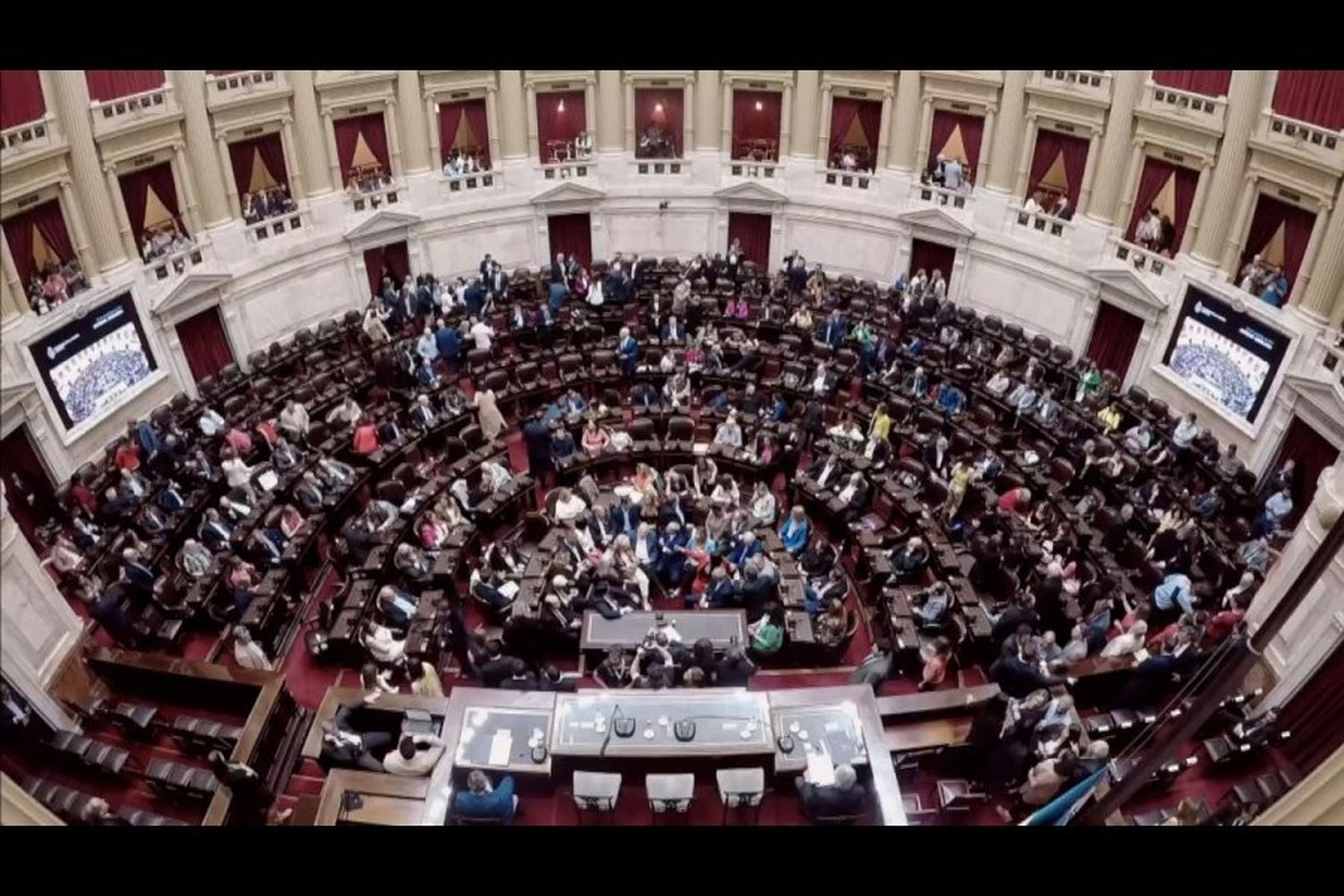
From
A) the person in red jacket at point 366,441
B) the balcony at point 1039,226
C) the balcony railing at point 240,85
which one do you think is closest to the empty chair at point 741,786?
the person in red jacket at point 366,441

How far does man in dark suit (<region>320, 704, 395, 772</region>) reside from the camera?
994cm

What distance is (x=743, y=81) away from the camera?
21391 mm

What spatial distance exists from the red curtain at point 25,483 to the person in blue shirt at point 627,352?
10374mm

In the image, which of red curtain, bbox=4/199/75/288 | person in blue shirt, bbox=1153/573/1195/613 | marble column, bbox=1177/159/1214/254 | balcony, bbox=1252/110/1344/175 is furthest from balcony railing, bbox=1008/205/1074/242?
red curtain, bbox=4/199/75/288

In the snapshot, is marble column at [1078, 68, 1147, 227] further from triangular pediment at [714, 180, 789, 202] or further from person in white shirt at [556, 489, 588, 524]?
person in white shirt at [556, 489, 588, 524]

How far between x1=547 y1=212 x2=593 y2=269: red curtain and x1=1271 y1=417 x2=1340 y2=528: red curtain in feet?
52.9

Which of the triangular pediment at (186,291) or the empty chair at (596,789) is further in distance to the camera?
the triangular pediment at (186,291)

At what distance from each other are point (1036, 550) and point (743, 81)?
14.2 metres

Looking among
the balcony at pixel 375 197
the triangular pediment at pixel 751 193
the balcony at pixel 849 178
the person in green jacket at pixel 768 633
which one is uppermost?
the triangular pediment at pixel 751 193

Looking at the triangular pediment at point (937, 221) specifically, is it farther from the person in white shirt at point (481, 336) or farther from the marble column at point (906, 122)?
the person in white shirt at point (481, 336)

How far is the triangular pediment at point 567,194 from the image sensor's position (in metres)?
21.7

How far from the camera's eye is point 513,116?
69.6 ft

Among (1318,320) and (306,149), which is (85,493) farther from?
(1318,320)

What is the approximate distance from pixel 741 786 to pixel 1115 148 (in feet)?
50.4
